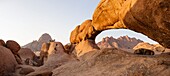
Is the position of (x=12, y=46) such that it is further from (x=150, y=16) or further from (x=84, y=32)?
(x=150, y=16)

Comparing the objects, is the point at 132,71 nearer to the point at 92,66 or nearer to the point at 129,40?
the point at 92,66

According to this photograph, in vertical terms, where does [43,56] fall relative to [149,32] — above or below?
above

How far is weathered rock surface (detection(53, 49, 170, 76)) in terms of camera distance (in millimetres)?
8852

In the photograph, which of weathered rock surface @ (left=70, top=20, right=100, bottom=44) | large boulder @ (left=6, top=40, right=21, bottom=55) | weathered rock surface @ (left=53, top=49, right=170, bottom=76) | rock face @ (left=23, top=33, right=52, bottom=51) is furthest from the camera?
rock face @ (left=23, top=33, right=52, bottom=51)

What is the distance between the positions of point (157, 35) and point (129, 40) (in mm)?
92755

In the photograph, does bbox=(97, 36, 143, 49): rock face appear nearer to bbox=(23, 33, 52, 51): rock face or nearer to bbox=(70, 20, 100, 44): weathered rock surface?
bbox=(23, 33, 52, 51): rock face

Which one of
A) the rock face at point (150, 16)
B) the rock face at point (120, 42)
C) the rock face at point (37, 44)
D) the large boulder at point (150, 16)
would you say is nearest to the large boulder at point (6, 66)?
the rock face at point (150, 16)

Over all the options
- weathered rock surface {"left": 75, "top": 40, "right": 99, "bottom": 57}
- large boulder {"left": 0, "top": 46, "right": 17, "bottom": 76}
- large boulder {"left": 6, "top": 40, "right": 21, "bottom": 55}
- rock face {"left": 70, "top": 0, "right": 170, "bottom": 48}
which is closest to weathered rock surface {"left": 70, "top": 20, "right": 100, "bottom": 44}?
weathered rock surface {"left": 75, "top": 40, "right": 99, "bottom": 57}

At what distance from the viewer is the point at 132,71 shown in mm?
9133

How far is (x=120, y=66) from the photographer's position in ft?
34.5

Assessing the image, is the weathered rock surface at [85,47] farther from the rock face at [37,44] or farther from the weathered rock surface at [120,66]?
the rock face at [37,44]

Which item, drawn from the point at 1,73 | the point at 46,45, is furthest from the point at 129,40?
the point at 1,73

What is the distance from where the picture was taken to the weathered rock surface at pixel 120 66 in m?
8.85

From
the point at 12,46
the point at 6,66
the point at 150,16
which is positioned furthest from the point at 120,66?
the point at 12,46
